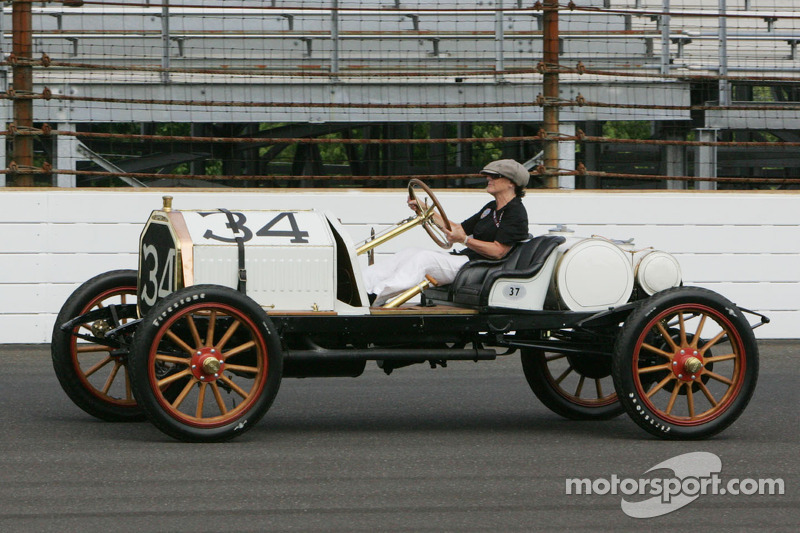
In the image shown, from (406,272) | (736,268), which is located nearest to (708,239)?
(736,268)

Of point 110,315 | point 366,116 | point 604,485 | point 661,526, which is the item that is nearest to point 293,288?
point 110,315

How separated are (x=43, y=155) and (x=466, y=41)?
591 cm

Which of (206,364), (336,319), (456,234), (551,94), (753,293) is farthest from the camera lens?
(551,94)

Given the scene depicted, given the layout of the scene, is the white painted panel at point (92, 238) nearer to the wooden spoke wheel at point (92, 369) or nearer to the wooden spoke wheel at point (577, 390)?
the wooden spoke wheel at point (92, 369)

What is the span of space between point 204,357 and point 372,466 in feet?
3.24

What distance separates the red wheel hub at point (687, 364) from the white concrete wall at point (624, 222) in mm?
3842

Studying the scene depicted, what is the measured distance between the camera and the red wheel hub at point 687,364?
662cm

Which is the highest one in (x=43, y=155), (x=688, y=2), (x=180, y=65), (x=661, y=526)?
(x=688, y=2)

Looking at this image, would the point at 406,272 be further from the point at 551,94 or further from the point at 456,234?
the point at 551,94

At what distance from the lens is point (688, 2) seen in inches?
763

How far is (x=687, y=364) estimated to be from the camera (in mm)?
6621

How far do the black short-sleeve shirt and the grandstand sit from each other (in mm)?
4139

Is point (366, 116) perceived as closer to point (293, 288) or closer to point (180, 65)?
point (180, 65)

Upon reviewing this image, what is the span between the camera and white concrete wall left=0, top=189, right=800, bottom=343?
1005 centimetres
